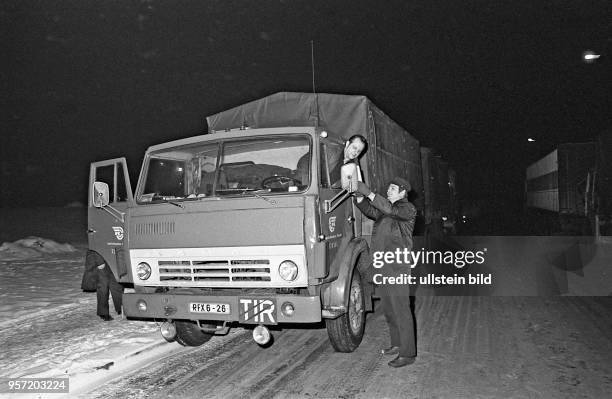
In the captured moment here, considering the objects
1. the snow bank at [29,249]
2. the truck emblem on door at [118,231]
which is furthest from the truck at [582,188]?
the snow bank at [29,249]

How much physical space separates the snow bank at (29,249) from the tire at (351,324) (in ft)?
45.1

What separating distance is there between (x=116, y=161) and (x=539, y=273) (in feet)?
30.6

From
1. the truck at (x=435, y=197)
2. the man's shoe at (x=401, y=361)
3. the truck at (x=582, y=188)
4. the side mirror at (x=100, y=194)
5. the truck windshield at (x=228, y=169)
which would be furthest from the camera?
the truck at (x=582, y=188)

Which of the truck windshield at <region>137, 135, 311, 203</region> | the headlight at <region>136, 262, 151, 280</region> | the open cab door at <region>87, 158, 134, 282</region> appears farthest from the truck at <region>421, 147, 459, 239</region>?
the headlight at <region>136, 262, 151, 280</region>

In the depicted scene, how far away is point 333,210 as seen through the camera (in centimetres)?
535

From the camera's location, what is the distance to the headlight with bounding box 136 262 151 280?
535 cm

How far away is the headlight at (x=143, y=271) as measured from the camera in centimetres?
535

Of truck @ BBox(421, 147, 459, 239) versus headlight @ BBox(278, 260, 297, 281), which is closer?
headlight @ BBox(278, 260, 297, 281)

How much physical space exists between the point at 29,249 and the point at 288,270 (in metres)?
15.4

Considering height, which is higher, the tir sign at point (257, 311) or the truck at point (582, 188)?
the truck at point (582, 188)

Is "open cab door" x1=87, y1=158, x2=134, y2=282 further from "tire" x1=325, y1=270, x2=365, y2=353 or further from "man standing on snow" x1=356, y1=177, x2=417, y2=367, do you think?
"man standing on snow" x1=356, y1=177, x2=417, y2=367

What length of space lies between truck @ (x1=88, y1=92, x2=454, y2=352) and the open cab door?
0.04 meters

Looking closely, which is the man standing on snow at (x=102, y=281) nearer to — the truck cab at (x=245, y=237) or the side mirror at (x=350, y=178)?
the truck cab at (x=245, y=237)

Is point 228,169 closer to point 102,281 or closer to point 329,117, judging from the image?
point 329,117
